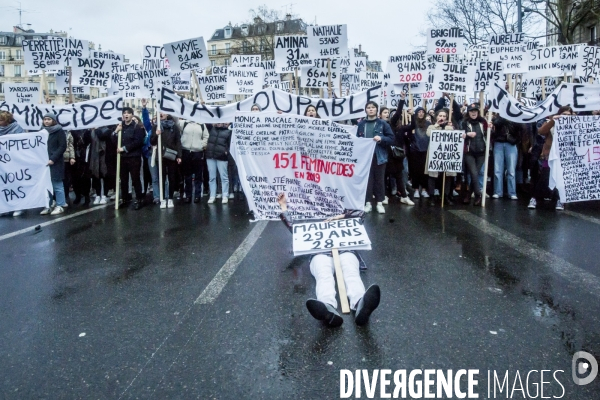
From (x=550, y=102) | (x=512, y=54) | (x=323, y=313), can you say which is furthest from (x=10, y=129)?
(x=512, y=54)

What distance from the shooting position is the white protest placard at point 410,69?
11703mm

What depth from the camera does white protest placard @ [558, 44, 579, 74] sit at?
11.9m

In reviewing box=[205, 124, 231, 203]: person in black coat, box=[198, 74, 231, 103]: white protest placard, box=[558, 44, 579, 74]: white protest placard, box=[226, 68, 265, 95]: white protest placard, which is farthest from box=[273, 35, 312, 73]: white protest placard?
box=[558, 44, 579, 74]: white protest placard

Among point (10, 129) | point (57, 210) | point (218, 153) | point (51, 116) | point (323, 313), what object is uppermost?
point (51, 116)

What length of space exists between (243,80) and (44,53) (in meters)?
4.56

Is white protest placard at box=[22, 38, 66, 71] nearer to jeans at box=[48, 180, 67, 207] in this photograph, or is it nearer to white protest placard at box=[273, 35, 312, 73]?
jeans at box=[48, 180, 67, 207]

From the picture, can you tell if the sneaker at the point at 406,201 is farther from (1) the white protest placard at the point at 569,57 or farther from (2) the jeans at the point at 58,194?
(2) the jeans at the point at 58,194

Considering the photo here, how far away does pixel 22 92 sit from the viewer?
508 inches

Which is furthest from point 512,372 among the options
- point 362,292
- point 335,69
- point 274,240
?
point 335,69

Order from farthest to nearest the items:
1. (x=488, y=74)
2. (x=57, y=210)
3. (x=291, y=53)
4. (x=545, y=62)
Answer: (x=545, y=62), (x=291, y=53), (x=488, y=74), (x=57, y=210)

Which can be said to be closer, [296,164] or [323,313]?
[323,313]

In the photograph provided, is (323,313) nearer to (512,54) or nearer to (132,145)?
(132,145)

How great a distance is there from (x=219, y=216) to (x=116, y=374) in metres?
5.90

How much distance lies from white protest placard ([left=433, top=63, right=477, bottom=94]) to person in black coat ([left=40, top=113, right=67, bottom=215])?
24.4 feet
